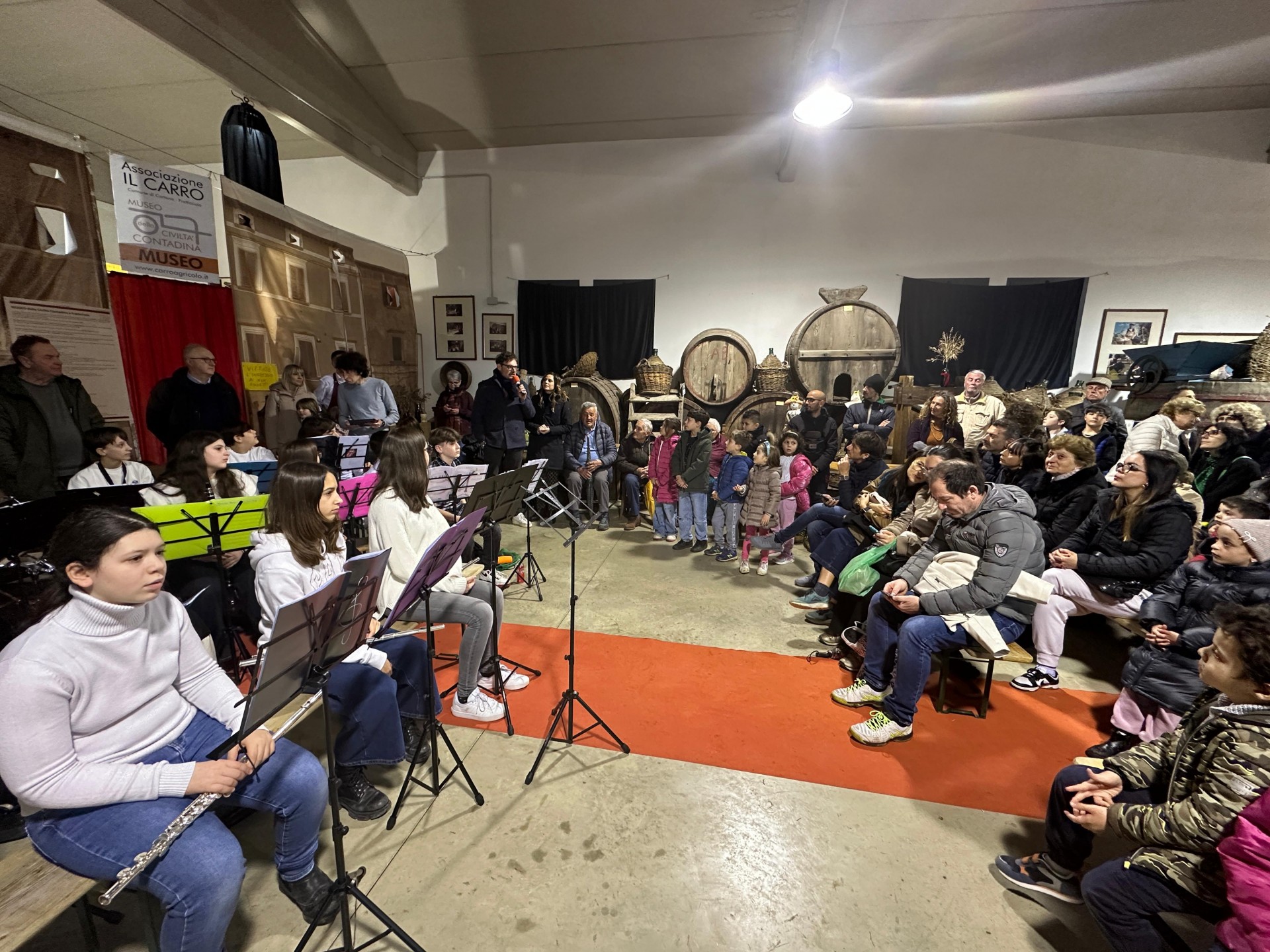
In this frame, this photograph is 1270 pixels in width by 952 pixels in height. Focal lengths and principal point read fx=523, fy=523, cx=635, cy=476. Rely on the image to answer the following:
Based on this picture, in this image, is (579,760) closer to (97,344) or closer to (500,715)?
(500,715)

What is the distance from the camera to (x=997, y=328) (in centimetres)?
670

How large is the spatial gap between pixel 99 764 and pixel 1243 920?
2695 millimetres

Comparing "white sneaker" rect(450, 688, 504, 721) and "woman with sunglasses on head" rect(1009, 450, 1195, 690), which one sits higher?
"woman with sunglasses on head" rect(1009, 450, 1195, 690)

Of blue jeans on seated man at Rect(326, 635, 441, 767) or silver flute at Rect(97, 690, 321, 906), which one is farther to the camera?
blue jeans on seated man at Rect(326, 635, 441, 767)

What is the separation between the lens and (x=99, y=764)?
129 cm

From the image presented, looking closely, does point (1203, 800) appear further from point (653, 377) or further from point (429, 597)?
point (653, 377)

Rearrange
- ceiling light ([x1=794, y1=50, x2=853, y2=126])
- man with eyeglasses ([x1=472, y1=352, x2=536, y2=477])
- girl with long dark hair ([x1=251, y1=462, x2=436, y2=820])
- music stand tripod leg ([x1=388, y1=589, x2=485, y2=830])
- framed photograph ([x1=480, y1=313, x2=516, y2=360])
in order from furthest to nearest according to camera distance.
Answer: framed photograph ([x1=480, y1=313, x2=516, y2=360]) < man with eyeglasses ([x1=472, y1=352, x2=536, y2=477]) < ceiling light ([x1=794, y1=50, x2=853, y2=126]) < music stand tripod leg ([x1=388, y1=589, x2=485, y2=830]) < girl with long dark hair ([x1=251, y1=462, x2=436, y2=820])

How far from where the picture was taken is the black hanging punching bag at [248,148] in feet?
17.1

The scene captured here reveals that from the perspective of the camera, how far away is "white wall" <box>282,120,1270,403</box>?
20.9 feet

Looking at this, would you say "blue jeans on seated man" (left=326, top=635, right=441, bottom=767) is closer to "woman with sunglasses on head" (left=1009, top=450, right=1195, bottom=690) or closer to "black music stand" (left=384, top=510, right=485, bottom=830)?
"black music stand" (left=384, top=510, right=485, bottom=830)

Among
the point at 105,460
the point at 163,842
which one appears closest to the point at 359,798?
the point at 163,842

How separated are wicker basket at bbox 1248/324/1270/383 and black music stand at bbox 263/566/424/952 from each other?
7846 millimetres

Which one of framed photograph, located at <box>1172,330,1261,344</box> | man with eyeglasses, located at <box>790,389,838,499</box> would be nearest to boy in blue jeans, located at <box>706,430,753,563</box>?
man with eyeglasses, located at <box>790,389,838,499</box>

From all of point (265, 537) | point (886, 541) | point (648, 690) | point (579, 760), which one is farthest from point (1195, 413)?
point (265, 537)
